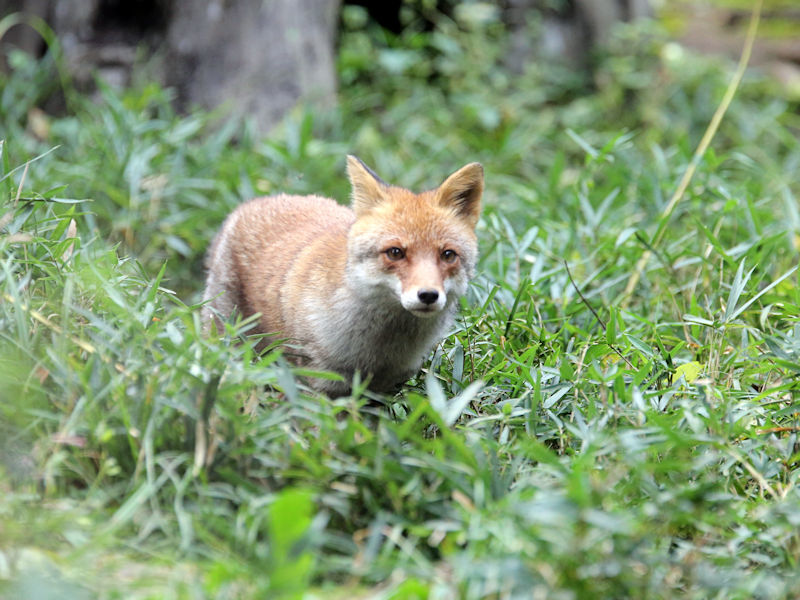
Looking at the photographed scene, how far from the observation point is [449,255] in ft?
14.5

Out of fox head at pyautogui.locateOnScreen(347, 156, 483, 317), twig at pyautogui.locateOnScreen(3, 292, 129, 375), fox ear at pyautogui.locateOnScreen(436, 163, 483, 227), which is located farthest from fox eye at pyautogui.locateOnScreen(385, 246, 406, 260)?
twig at pyautogui.locateOnScreen(3, 292, 129, 375)

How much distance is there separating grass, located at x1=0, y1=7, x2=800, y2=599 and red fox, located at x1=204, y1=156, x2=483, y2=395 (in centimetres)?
29

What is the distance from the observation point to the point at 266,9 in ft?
26.3

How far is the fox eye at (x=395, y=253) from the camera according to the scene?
4.27m

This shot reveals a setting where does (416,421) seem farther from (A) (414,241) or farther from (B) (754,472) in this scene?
(B) (754,472)

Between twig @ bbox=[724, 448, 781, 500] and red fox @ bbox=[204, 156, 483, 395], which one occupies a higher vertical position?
red fox @ bbox=[204, 156, 483, 395]

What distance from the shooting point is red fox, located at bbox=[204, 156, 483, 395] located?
426cm

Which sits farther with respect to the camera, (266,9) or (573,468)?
(266,9)

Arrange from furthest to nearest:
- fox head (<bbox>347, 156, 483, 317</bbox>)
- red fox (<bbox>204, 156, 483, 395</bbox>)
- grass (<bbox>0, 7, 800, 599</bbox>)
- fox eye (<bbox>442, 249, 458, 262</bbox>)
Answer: fox eye (<bbox>442, 249, 458, 262</bbox>) → red fox (<bbox>204, 156, 483, 395</bbox>) → fox head (<bbox>347, 156, 483, 317</bbox>) → grass (<bbox>0, 7, 800, 599</bbox>)

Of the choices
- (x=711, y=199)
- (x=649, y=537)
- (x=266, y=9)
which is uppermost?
(x=266, y=9)

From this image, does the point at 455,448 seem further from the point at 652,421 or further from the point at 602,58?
the point at 602,58

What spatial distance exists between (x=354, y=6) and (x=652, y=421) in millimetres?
7318

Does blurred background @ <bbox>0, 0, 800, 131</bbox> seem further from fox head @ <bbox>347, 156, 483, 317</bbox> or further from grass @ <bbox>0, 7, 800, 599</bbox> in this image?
fox head @ <bbox>347, 156, 483, 317</bbox>

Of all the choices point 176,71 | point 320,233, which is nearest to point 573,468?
point 320,233
